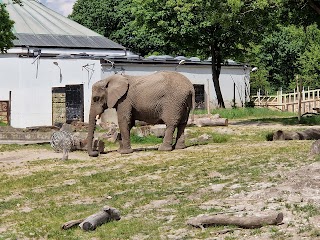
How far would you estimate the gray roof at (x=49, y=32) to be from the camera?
190 ft

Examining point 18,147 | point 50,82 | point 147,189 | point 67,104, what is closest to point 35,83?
point 50,82

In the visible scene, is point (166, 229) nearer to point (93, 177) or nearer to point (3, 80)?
point (93, 177)

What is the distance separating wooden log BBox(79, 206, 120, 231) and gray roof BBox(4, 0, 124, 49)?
4186 cm

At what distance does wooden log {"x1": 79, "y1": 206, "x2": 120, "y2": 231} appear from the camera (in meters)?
13.2

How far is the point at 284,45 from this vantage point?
7469 cm

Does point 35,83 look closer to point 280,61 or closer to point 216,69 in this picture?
point 216,69

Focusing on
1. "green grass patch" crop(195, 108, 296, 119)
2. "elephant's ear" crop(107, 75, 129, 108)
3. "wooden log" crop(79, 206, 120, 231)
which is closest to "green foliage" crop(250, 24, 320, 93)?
"green grass patch" crop(195, 108, 296, 119)

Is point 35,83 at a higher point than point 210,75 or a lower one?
lower

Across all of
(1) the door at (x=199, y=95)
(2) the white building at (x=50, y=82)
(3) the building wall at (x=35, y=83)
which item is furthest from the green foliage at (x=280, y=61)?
(3) the building wall at (x=35, y=83)

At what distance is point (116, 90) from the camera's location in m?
25.0

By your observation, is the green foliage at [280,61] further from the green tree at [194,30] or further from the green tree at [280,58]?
the green tree at [194,30]

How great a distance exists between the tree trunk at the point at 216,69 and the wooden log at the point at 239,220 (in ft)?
121

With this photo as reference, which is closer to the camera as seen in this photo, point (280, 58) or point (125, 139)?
point (125, 139)

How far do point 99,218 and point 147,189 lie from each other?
315cm
